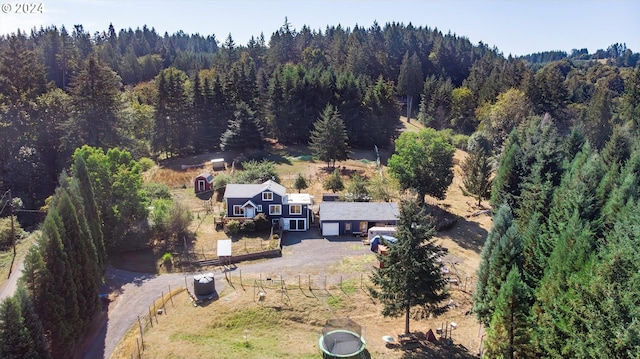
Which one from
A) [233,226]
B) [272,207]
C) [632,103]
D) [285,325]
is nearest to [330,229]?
[272,207]

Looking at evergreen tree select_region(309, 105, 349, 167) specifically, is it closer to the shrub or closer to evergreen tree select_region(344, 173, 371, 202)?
evergreen tree select_region(344, 173, 371, 202)

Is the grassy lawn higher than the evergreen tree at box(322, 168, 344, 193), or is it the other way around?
the evergreen tree at box(322, 168, 344, 193)

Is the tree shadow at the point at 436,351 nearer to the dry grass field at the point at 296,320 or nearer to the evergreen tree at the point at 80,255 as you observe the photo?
the dry grass field at the point at 296,320

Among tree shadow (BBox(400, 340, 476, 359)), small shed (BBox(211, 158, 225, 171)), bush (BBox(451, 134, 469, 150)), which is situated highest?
bush (BBox(451, 134, 469, 150))

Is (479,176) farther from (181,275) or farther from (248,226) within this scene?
(181,275)

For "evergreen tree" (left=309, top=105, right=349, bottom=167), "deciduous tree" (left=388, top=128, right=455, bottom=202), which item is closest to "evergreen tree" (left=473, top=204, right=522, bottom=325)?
"deciduous tree" (left=388, top=128, right=455, bottom=202)

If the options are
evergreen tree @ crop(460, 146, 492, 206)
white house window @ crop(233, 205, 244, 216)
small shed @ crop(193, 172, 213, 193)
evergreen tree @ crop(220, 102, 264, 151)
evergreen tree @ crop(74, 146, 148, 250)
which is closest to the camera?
evergreen tree @ crop(74, 146, 148, 250)

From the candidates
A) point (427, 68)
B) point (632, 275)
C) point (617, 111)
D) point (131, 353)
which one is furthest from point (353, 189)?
point (427, 68)
